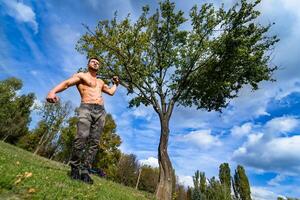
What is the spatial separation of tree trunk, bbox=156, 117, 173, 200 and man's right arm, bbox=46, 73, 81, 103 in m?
8.76

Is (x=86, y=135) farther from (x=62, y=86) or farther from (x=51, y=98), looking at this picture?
(x=62, y=86)

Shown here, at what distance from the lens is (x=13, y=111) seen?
195ft

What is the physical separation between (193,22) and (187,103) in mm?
5776

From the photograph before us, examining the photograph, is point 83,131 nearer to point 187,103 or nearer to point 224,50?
point 224,50

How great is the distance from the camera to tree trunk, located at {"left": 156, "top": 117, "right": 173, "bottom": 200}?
44.7 ft

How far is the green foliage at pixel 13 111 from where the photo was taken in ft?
183

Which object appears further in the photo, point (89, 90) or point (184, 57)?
point (184, 57)

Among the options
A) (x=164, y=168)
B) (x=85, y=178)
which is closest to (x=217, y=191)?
(x=164, y=168)

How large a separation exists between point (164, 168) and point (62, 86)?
9.45 meters

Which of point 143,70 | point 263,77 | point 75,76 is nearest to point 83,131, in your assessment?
point 75,76

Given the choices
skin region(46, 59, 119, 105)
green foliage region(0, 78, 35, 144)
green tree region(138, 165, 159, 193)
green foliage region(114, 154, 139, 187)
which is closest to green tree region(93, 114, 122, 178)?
green foliage region(114, 154, 139, 187)

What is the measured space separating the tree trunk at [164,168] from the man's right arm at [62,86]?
876cm

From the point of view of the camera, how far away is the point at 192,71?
16.8 meters

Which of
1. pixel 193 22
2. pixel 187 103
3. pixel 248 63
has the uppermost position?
pixel 193 22
